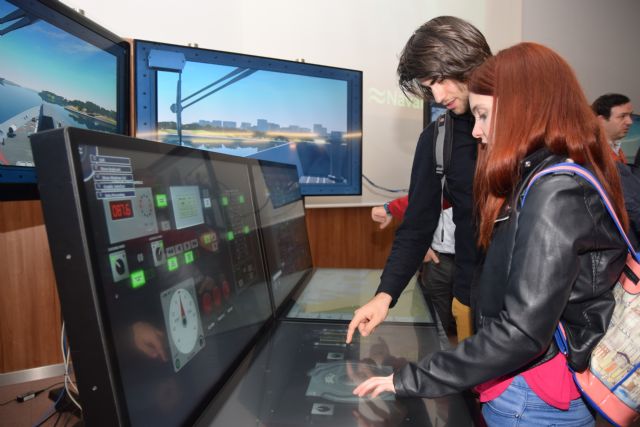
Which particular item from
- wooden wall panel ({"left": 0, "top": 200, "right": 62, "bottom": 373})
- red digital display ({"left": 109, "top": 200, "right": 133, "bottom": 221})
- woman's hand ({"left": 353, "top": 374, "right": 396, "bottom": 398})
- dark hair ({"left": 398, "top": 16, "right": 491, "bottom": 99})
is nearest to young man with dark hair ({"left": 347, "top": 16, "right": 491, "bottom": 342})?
dark hair ({"left": 398, "top": 16, "right": 491, "bottom": 99})

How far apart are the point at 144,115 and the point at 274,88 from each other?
741mm

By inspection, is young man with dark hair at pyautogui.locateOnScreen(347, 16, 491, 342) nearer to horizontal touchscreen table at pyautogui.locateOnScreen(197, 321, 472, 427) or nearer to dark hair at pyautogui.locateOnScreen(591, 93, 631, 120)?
horizontal touchscreen table at pyautogui.locateOnScreen(197, 321, 472, 427)

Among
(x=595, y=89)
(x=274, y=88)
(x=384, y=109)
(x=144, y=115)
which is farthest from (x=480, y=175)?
(x=595, y=89)

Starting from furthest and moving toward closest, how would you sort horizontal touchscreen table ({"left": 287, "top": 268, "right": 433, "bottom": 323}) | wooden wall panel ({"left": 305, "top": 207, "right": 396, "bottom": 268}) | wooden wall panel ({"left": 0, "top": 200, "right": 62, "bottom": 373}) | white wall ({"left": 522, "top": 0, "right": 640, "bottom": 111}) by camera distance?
white wall ({"left": 522, "top": 0, "right": 640, "bottom": 111}) < wooden wall panel ({"left": 305, "top": 207, "right": 396, "bottom": 268}) < wooden wall panel ({"left": 0, "top": 200, "right": 62, "bottom": 373}) < horizontal touchscreen table ({"left": 287, "top": 268, "right": 433, "bottom": 323})

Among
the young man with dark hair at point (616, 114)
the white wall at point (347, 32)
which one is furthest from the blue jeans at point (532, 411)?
the young man with dark hair at point (616, 114)

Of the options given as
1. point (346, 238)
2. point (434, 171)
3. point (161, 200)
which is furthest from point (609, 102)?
point (161, 200)

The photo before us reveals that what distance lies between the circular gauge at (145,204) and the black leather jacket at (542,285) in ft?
1.55

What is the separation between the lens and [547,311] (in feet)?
2.06

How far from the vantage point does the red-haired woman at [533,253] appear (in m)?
0.63

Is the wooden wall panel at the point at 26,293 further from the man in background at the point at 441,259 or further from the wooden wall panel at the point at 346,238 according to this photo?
the man in background at the point at 441,259

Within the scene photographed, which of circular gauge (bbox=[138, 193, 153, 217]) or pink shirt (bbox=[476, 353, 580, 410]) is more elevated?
circular gauge (bbox=[138, 193, 153, 217])

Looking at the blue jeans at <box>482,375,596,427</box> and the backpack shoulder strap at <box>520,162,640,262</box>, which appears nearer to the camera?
the backpack shoulder strap at <box>520,162,640,262</box>

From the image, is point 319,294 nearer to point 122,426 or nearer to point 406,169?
point 122,426

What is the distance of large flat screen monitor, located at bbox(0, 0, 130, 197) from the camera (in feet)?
3.52
